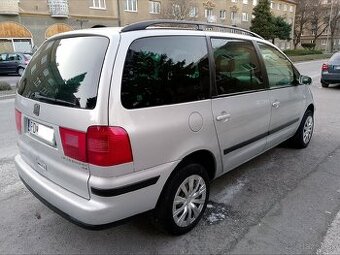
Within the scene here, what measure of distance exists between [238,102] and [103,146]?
159cm

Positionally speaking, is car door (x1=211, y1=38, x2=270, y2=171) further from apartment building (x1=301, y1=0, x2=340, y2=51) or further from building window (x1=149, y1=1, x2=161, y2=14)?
apartment building (x1=301, y1=0, x2=340, y2=51)

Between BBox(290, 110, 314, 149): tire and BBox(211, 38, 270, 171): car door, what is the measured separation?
134cm

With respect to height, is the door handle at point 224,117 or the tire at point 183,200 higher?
the door handle at point 224,117

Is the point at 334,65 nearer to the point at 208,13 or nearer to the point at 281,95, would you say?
the point at 281,95

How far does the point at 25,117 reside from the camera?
287 centimetres

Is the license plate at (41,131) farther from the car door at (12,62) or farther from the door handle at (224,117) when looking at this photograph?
the car door at (12,62)

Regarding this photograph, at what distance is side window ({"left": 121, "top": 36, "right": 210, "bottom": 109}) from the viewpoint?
234cm

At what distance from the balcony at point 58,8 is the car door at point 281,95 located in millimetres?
25127

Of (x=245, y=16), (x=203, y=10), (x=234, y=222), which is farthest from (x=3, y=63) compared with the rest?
(x=245, y=16)

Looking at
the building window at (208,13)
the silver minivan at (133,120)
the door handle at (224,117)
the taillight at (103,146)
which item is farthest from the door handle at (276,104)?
the building window at (208,13)

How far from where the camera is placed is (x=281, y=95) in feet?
13.4

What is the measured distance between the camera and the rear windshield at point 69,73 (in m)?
2.30

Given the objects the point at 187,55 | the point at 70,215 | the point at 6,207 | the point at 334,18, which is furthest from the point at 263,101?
the point at 334,18

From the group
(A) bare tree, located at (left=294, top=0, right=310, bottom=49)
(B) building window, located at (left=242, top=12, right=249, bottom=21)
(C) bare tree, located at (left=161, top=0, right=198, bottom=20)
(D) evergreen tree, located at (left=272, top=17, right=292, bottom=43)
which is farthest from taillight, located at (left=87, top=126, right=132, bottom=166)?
(A) bare tree, located at (left=294, top=0, right=310, bottom=49)
